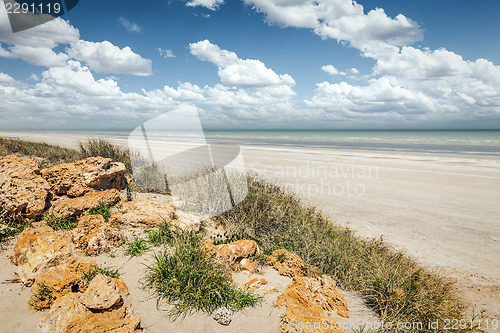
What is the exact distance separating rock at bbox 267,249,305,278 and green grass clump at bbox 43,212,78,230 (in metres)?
3.90

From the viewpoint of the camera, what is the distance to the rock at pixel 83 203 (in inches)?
215

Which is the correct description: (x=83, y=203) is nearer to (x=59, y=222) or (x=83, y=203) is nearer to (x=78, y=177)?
(x=59, y=222)

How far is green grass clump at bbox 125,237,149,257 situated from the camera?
4383 millimetres

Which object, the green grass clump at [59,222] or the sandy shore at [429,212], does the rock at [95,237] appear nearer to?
the green grass clump at [59,222]

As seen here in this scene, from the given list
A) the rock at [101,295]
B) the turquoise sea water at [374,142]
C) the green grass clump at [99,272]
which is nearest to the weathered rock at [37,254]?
the green grass clump at [99,272]

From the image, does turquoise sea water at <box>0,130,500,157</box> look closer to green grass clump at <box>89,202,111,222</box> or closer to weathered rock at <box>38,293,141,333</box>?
green grass clump at <box>89,202,111,222</box>

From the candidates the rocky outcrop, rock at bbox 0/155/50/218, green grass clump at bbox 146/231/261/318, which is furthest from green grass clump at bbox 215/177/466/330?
rock at bbox 0/155/50/218

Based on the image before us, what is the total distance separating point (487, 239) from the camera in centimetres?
645

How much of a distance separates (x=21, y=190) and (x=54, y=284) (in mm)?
3327

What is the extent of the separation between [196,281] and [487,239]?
23.1ft

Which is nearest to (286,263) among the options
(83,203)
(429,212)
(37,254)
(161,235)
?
(161,235)

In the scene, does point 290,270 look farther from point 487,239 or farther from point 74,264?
point 487,239

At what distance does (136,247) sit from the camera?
450 centimetres

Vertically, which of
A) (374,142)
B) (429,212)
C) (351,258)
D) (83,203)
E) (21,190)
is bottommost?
(429,212)
